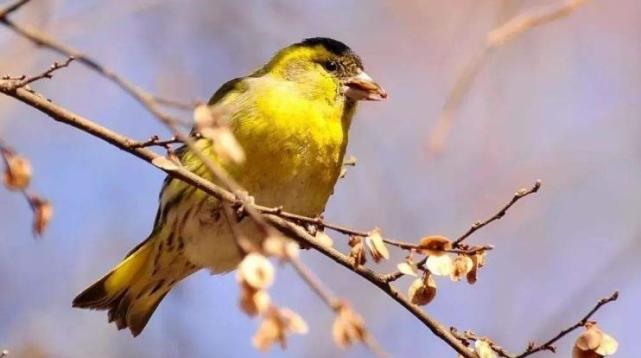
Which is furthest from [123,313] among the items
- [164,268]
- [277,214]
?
[277,214]

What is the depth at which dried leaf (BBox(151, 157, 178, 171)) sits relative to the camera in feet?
8.57

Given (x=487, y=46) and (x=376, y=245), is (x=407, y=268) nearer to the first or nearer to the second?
(x=376, y=245)

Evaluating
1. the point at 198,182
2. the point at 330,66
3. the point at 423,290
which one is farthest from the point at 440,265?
the point at 330,66

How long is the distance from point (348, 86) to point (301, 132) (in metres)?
0.47

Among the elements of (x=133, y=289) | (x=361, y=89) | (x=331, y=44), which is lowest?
(x=133, y=289)

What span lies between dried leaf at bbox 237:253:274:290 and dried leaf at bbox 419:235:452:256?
2.47ft

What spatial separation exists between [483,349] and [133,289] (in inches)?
78.8

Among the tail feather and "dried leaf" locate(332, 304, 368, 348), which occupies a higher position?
the tail feather

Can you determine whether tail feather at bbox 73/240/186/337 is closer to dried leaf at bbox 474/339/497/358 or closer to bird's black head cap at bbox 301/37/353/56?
bird's black head cap at bbox 301/37/353/56

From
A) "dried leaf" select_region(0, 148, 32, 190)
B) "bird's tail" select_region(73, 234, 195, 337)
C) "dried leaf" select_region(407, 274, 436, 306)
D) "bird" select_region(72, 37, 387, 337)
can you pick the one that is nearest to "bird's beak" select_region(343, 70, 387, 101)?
"bird" select_region(72, 37, 387, 337)

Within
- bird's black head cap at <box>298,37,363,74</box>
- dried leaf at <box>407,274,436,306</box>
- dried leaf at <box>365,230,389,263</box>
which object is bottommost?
dried leaf at <box>365,230,389,263</box>

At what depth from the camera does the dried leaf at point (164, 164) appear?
2611 millimetres

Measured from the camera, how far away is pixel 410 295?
116 inches

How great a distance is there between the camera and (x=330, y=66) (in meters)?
4.51
